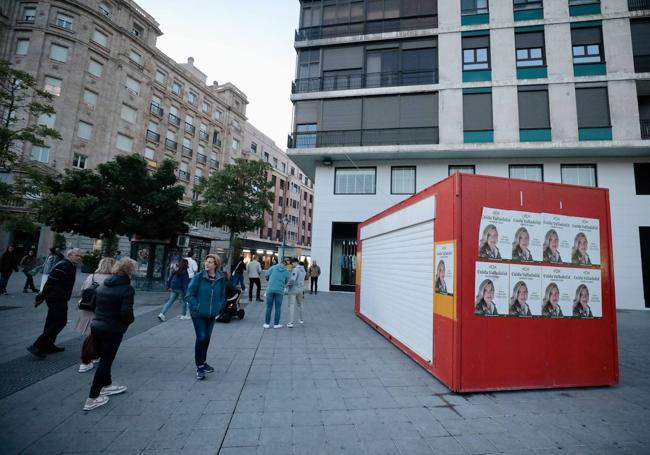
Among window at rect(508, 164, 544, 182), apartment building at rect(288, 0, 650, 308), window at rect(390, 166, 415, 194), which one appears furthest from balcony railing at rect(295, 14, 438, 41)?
window at rect(508, 164, 544, 182)

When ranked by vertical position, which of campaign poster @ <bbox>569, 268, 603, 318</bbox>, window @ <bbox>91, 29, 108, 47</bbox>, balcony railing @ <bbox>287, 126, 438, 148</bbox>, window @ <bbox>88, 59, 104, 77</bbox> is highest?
→ window @ <bbox>91, 29, 108, 47</bbox>

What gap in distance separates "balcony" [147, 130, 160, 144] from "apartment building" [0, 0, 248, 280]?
11 cm

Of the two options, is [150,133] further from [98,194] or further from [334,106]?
[334,106]

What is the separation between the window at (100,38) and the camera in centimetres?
2738

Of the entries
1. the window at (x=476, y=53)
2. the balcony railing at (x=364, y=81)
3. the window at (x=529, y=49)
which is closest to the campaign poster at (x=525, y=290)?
the balcony railing at (x=364, y=81)

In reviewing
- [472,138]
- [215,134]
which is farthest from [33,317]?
[215,134]

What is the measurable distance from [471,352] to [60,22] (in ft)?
128

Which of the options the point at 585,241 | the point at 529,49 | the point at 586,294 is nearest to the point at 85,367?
the point at 586,294

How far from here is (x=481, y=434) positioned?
314 cm

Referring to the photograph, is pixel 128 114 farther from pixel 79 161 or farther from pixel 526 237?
pixel 526 237

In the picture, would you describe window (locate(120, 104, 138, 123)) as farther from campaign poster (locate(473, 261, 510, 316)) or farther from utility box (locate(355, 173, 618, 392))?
campaign poster (locate(473, 261, 510, 316))

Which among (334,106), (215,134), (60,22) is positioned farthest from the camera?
(215,134)

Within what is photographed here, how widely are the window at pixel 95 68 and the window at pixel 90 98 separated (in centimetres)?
186

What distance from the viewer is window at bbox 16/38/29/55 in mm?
25547
